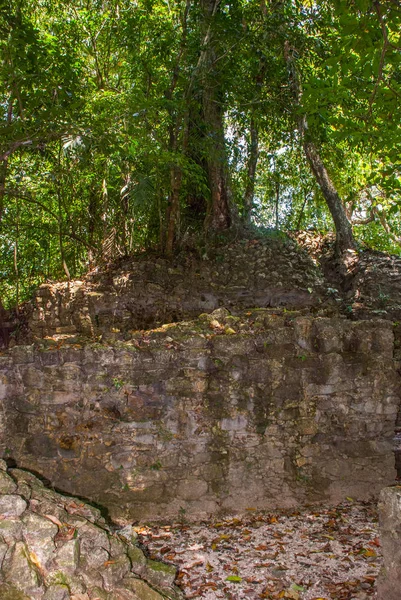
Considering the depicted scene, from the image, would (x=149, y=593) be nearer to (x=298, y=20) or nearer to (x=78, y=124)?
(x=78, y=124)

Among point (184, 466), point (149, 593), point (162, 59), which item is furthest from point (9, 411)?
point (162, 59)

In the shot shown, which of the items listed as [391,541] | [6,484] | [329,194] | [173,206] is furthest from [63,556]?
[329,194]

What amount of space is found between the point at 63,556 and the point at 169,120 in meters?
6.44

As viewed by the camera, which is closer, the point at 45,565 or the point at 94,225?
the point at 45,565

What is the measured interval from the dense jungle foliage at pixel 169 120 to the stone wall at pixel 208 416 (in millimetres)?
2256

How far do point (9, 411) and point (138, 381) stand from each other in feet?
4.13

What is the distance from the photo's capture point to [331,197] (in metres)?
9.50

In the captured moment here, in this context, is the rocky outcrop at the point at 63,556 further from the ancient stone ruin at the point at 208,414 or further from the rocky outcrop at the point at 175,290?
the rocky outcrop at the point at 175,290

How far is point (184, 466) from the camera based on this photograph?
464cm

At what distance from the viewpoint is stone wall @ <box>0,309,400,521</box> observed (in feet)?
15.0

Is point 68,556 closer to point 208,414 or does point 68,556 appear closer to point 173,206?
point 208,414

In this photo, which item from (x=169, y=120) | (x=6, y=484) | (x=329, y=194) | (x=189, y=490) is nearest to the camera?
(x=6, y=484)

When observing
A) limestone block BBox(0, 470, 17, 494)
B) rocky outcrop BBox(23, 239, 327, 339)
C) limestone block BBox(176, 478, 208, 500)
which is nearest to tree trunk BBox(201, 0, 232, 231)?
rocky outcrop BBox(23, 239, 327, 339)

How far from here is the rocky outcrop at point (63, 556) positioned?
6.59 ft
